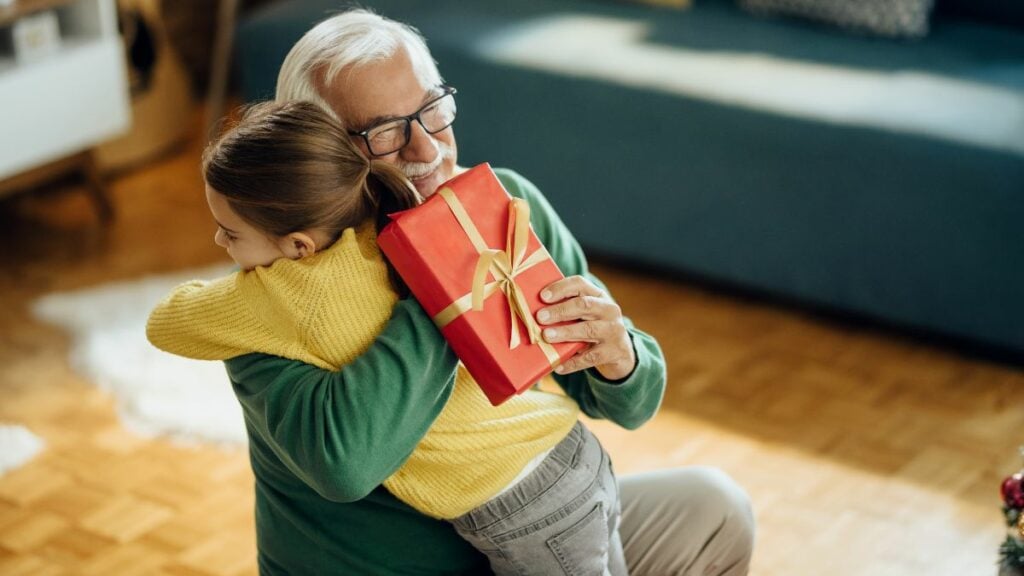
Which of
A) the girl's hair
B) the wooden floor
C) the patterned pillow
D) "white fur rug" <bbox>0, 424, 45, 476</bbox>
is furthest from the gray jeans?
the patterned pillow

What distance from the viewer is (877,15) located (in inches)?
117

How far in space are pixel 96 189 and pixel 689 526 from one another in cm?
233

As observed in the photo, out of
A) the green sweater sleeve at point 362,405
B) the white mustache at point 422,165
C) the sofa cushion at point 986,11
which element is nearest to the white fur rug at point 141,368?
the white mustache at point 422,165

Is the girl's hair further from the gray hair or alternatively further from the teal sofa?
the teal sofa

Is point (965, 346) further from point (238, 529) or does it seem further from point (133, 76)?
point (133, 76)

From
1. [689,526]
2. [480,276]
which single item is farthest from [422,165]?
[689,526]

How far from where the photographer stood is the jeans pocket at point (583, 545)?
1343 mm

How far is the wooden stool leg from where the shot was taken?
134 inches

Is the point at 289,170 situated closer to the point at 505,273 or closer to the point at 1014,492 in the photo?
the point at 505,273

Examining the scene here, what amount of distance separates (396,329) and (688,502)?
520mm

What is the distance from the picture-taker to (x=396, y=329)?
123cm

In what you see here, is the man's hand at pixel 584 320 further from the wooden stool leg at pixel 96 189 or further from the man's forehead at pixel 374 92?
the wooden stool leg at pixel 96 189

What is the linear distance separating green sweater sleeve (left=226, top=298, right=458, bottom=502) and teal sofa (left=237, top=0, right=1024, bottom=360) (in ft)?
5.22

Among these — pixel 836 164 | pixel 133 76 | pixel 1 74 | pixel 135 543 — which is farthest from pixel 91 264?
pixel 836 164
